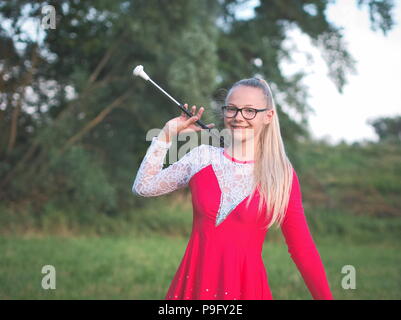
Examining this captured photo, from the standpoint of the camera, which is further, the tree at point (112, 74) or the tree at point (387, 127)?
the tree at point (387, 127)

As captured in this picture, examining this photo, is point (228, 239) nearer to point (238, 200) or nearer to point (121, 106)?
point (238, 200)

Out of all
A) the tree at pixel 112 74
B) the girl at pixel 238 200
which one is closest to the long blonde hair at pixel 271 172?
the girl at pixel 238 200

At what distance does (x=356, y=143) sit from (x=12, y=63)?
34.1ft

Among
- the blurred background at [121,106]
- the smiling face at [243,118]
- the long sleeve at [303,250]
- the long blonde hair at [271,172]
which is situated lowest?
the long sleeve at [303,250]

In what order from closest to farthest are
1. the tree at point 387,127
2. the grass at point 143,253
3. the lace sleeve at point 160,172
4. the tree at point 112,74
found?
1. the lace sleeve at point 160,172
2. the grass at point 143,253
3. the tree at point 112,74
4. the tree at point 387,127

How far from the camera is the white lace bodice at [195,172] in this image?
91.4 inches

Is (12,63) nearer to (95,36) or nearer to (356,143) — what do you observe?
(95,36)

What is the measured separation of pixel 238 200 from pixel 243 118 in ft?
1.16

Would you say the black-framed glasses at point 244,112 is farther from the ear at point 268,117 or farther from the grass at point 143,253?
the grass at point 143,253

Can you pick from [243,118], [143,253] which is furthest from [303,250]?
[143,253]

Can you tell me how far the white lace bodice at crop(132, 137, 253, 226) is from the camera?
2.32 meters

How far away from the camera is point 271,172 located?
234 centimetres
